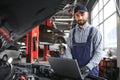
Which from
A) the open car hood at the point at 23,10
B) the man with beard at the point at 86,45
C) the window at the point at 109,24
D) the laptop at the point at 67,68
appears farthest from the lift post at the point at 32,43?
the laptop at the point at 67,68

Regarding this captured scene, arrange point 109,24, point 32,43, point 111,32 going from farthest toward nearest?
point 109,24, point 111,32, point 32,43

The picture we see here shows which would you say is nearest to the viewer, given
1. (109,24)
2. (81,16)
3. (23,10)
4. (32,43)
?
(23,10)

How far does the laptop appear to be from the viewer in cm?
120

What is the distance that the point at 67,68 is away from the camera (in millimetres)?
1268

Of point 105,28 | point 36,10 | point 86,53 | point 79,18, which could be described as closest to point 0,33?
point 36,10

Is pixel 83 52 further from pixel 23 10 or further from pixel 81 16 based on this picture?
pixel 23 10

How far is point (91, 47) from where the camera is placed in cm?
195

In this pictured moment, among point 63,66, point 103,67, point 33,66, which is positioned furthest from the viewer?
point 103,67

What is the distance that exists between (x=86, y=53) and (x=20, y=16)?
0.69 metres

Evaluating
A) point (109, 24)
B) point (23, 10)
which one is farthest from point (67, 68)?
point (109, 24)

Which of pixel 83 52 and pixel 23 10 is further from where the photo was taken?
pixel 83 52

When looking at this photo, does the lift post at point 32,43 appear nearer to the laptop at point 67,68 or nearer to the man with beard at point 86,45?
the man with beard at point 86,45

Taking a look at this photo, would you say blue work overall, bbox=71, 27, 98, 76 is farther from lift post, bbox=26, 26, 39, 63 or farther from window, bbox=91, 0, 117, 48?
window, bbox=91, 0, 117, 48

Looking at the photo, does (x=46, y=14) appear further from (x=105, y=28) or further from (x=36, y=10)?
(x=105, y=28)
